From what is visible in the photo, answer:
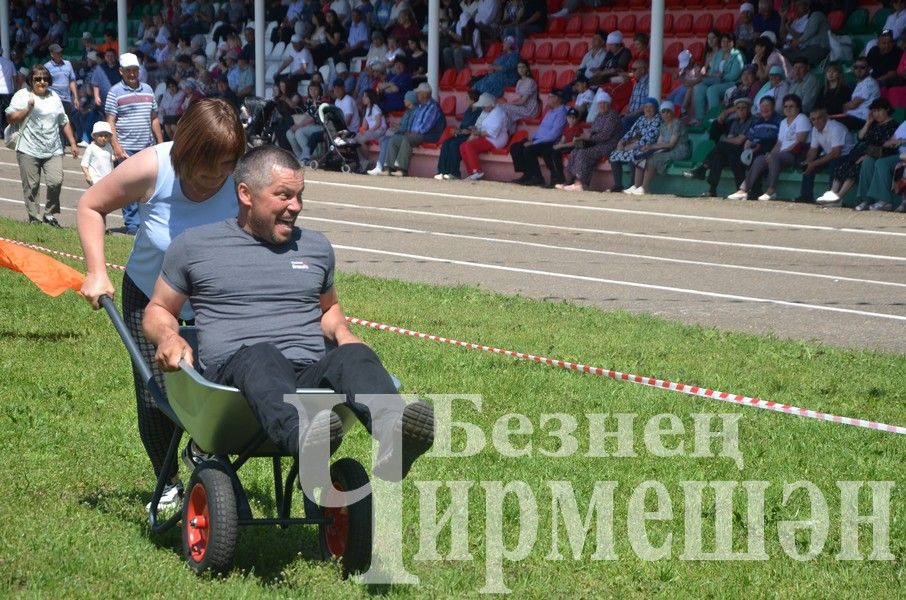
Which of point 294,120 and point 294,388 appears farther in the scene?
point 294,120

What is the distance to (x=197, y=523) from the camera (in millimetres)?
4980

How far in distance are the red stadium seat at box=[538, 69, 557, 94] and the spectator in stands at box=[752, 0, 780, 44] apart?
4.59m

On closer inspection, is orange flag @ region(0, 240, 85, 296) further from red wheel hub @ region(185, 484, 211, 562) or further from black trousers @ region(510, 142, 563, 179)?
black trousers @ region(510, 142, 563, 179)

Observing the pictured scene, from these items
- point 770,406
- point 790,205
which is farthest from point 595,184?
point 770,406

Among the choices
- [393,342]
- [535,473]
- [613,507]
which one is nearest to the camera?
[613,507]

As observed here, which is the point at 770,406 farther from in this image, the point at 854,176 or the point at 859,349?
the point at 854,176

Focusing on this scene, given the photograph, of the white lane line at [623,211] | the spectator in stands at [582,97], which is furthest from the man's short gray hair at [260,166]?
the spectator in stands at [582,97]

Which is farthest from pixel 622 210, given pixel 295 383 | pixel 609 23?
pixel 295 383

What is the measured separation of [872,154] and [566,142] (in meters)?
5.77

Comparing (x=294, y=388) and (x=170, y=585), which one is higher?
(x=294, y=388)

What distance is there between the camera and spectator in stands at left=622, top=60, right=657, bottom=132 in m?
22.9

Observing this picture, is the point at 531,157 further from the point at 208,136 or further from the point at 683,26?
the point at 208,136

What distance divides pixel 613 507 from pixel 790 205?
14.9 metres

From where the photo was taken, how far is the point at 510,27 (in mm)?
27906
